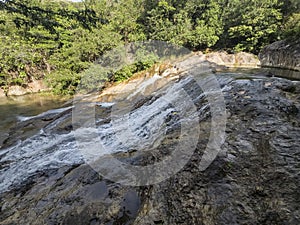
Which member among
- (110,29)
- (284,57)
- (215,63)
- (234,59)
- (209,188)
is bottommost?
(215,63)

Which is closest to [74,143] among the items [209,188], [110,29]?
[209,188]

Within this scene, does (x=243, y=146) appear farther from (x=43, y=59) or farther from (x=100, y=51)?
(x=43, y=59)

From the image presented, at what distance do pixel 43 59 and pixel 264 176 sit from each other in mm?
22492

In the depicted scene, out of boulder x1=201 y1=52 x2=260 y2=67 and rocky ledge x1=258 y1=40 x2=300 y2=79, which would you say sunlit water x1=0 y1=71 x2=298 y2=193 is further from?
boulder x1=201 y1=52 x2=260 y2=67

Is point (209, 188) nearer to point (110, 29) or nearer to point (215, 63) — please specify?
point (215, 63)

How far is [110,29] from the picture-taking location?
1844cm

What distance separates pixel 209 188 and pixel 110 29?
18895 mm

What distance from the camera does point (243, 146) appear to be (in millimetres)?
2760

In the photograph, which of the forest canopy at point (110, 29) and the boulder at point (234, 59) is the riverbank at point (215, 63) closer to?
the boulder at point (234, 59)

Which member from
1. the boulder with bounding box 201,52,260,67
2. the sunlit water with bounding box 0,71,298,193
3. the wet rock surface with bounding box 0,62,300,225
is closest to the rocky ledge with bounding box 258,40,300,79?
the boulder with bounding box 201,52,260,67

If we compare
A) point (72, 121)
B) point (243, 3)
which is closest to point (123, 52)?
point (72, 121)

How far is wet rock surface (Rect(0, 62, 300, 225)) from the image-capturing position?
2.04 m

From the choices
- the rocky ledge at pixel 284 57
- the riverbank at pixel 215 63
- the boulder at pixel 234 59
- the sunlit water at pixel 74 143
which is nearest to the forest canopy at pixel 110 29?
the riverbank at pixel 215 63

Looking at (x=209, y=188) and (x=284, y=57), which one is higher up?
(x=209, y=188)
